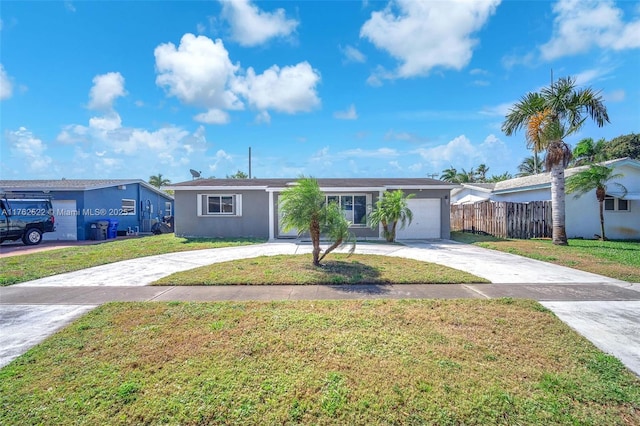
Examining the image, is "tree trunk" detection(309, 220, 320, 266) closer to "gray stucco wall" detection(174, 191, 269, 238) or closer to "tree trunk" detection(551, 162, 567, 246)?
"gray stucco wall" detection(174, 191, 269, 238)

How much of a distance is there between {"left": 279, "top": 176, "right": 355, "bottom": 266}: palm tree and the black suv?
14322 mm

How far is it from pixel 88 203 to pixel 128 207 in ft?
10.9

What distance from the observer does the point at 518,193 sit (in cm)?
1930

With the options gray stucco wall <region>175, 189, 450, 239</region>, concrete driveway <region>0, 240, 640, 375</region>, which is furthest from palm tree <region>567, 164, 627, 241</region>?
concrete driveway <region>0, 240, 640, 375</region>

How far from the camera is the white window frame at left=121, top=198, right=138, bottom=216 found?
19.5 m

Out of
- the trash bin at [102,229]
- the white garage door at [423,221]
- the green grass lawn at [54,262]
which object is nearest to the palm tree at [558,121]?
the white garage door at [423,221]

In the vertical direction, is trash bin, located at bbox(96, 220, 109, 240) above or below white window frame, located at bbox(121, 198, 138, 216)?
below

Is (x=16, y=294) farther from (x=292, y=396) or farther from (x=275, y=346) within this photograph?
(x=292, y=396)

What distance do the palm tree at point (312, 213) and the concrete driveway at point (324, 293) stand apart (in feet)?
6.06

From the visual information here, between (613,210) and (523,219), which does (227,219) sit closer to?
(523,219)

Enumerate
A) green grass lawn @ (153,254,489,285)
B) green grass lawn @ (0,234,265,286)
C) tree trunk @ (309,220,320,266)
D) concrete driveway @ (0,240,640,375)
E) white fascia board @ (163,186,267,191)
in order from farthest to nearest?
1. white fascia board @ (163,186,267,191)
2. tree trunk @ (309,220,320,266)
3. green grass lawn @ (0,234,265,286)
4. green grass lawn @ (153,254,489,285)
5. concrete driveway @ (0,240,640,375)

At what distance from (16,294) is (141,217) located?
54.2ft

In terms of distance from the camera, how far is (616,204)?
16188mm

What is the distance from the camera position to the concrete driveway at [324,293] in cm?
418
